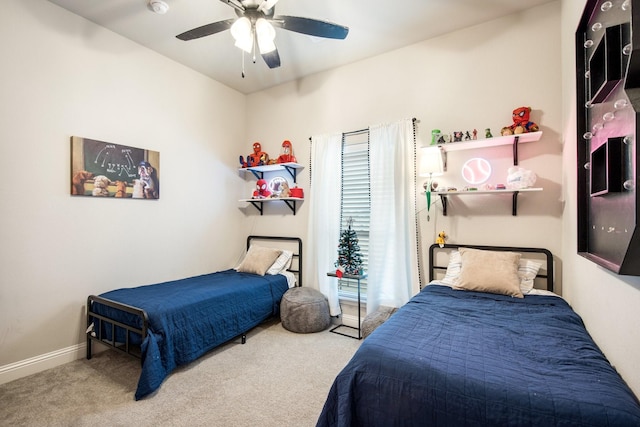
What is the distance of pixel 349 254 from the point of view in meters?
3.17

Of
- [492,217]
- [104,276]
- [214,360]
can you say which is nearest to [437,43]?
[492,217]

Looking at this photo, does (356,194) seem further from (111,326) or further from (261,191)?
(111,326)

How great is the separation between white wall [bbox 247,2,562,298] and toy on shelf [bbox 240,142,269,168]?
84 cm

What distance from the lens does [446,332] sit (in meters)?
1.52

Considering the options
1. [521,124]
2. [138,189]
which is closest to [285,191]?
[138,189]

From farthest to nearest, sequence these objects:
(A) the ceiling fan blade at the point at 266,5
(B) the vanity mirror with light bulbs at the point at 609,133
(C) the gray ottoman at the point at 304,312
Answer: (C) the gray ottoman at the point at 304,312, (A) the ceiling fan blade at the point at 266,5, (B) the vanity mirror with light bulbs at the point at 609,133

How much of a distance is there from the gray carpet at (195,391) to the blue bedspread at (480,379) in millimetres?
814

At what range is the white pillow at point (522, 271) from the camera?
2267 mm

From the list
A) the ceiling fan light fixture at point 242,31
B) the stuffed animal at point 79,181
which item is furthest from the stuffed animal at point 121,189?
the ceiling fan light fixture at point 242,31

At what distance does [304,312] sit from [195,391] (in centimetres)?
125

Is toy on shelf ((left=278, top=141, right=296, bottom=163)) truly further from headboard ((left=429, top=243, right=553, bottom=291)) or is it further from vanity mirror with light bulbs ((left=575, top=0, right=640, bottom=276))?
vanity mirror with light bulbs ((left=575, top=0, right=640, bottom=276))

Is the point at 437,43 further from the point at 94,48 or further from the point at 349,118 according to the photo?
the point at 94,48

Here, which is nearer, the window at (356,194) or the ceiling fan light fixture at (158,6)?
the ceiling fan light fixture at (158,6)

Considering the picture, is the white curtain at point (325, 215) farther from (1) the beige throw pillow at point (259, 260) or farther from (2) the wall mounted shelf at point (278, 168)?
(1) the beige throw pillow at point (259, 260)
